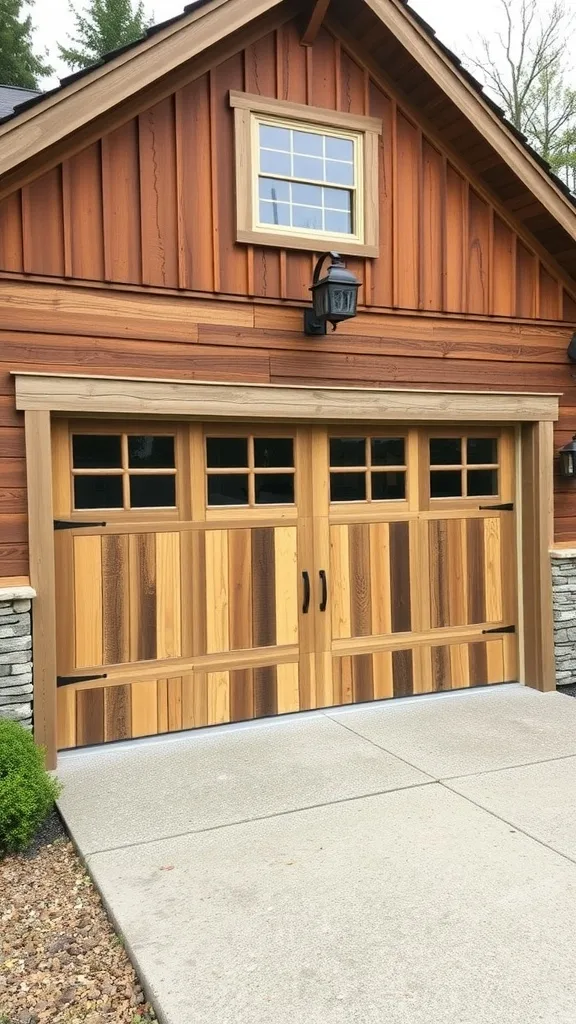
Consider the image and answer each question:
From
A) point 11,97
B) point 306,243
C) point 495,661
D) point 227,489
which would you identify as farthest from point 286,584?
point 11,97

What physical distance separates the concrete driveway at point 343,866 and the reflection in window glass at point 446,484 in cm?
171

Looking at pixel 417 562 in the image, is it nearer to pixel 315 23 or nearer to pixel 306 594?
pixel 306 594

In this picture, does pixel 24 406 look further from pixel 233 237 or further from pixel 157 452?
pixel 233 237

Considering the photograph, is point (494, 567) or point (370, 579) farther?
point (494, 567)

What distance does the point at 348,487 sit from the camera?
229 inches

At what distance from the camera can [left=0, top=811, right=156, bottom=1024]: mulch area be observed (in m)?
2.62

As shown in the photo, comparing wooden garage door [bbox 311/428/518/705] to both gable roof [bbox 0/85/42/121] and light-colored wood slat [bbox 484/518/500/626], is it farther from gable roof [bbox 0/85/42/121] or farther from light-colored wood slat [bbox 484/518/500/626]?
gable roof [bbox 0/85/42/121]

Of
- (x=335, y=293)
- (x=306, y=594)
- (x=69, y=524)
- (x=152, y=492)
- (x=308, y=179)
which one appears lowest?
(x=306, y=594)

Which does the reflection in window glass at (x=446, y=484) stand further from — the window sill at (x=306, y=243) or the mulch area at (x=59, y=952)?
the mulch area at (x=59, y=952)

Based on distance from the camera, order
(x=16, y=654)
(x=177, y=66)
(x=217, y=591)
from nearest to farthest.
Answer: (x=16, y=654), (x=177, y=66), (x=217, y=591)

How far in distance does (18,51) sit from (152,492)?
20.1 meters

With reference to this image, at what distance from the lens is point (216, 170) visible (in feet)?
16.9

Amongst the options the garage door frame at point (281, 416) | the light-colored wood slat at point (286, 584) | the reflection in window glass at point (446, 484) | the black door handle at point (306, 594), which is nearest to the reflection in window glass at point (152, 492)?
the garage door frame at point (281, 416)

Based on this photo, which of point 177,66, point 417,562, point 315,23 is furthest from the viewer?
point 417,562
